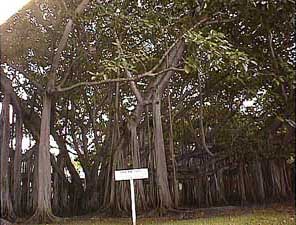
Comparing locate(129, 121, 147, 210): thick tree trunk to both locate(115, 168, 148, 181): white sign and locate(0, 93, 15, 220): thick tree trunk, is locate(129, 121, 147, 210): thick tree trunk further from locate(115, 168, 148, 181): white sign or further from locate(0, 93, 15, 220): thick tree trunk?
locate(115, 168, 148, 181): white sign

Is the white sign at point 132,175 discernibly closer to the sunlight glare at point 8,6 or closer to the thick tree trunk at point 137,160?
the thick tree trunk at point 137,160

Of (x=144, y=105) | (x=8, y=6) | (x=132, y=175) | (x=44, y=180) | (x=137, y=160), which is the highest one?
(x=144, y=105)

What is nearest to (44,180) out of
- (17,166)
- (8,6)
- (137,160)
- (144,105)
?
(17,166)

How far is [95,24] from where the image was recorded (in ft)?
20.7

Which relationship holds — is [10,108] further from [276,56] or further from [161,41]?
[276,56]

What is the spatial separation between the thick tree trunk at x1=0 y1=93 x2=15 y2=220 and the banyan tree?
2cm

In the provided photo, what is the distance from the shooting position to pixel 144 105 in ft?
21.0

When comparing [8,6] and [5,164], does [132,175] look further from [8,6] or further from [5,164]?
[5,164]

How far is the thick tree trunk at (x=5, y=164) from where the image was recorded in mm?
6160

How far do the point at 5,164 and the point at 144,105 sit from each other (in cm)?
238

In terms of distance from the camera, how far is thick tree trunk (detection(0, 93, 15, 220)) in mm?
6160

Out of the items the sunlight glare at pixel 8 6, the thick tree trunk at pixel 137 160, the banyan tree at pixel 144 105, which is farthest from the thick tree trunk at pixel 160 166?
the sunlight glare at pixel 8 6

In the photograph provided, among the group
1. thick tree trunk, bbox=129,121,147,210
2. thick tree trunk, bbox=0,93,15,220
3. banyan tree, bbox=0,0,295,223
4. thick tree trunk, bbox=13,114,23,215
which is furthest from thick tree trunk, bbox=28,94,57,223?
thick tree trunk, bbox=129,121,147,210

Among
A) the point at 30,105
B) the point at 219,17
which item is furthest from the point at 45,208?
the point at 219,17
